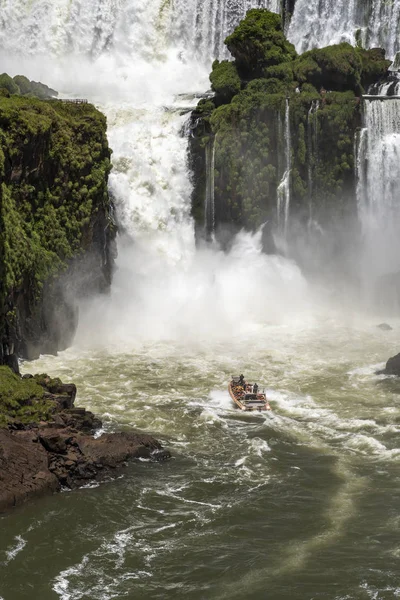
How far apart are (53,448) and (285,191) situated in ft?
116

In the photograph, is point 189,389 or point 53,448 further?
point 189,389

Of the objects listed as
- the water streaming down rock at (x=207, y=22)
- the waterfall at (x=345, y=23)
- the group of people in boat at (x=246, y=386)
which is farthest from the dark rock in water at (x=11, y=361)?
the waterfall at (x=345, y=23)

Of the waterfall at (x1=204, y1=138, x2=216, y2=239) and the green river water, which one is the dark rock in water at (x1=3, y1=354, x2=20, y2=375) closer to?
the green river water

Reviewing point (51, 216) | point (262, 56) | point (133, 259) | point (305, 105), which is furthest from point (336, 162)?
point (51, 216)

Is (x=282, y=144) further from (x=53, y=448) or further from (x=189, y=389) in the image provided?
(x=53, y=448)

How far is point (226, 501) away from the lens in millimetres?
30844

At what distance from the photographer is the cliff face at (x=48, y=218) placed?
147ft

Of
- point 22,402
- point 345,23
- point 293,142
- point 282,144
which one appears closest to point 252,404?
point 22,402

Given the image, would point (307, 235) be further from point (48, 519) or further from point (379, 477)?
point (48, 519)

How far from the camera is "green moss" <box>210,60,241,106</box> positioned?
64125mm

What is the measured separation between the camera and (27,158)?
1838 inches

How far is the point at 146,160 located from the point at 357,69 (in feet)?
56.0

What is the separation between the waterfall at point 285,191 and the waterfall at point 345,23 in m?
14.5

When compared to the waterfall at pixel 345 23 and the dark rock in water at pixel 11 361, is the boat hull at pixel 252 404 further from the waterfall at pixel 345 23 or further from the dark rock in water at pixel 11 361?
the waterfall at pixel 345 23
